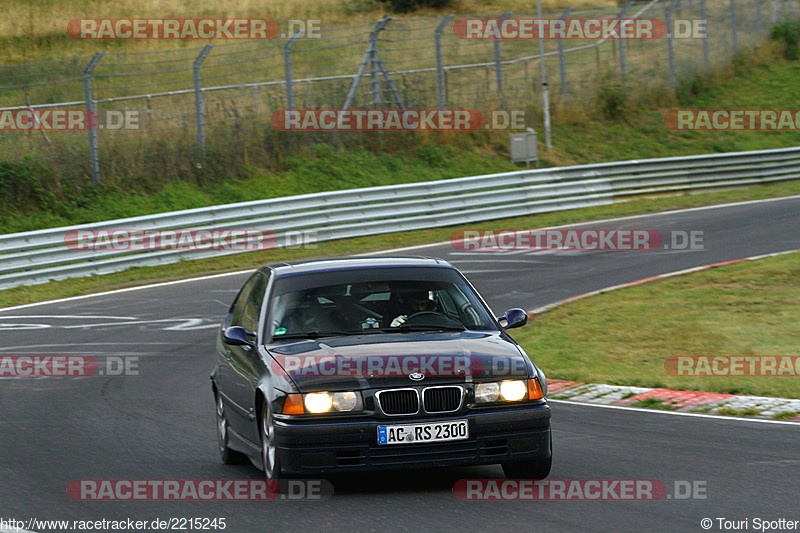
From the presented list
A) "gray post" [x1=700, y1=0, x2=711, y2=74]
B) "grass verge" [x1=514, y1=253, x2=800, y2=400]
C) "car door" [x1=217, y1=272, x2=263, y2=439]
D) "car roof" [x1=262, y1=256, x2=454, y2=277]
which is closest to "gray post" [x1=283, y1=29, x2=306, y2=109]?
"grass verge" [x1=514, y1=253, x2=800, y2=400]

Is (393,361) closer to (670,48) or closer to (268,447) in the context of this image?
(268,447)

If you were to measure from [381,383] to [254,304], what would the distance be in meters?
2.03

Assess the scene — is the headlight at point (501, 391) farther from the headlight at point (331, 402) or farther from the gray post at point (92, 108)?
the gray post at point (92, 108)

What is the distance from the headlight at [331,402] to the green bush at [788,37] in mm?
45514

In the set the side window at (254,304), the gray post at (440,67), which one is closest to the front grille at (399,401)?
the side window at (254,304)

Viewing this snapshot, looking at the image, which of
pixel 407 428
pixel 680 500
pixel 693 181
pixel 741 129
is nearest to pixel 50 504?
pixel 407 428

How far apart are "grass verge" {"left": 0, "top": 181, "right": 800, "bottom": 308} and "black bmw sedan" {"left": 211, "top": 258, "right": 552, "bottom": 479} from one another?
7.97 meters

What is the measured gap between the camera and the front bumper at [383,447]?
719cm

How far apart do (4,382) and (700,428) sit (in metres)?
7.51

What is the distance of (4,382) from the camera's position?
44.4 feet

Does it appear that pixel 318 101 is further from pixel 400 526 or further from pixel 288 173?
pixel 400 526

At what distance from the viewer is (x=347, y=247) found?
25812mm

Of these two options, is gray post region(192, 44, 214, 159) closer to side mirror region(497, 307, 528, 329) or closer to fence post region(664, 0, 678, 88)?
fence post region(664, 0, 678, 88)

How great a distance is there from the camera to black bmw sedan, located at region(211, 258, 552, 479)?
7227mm
